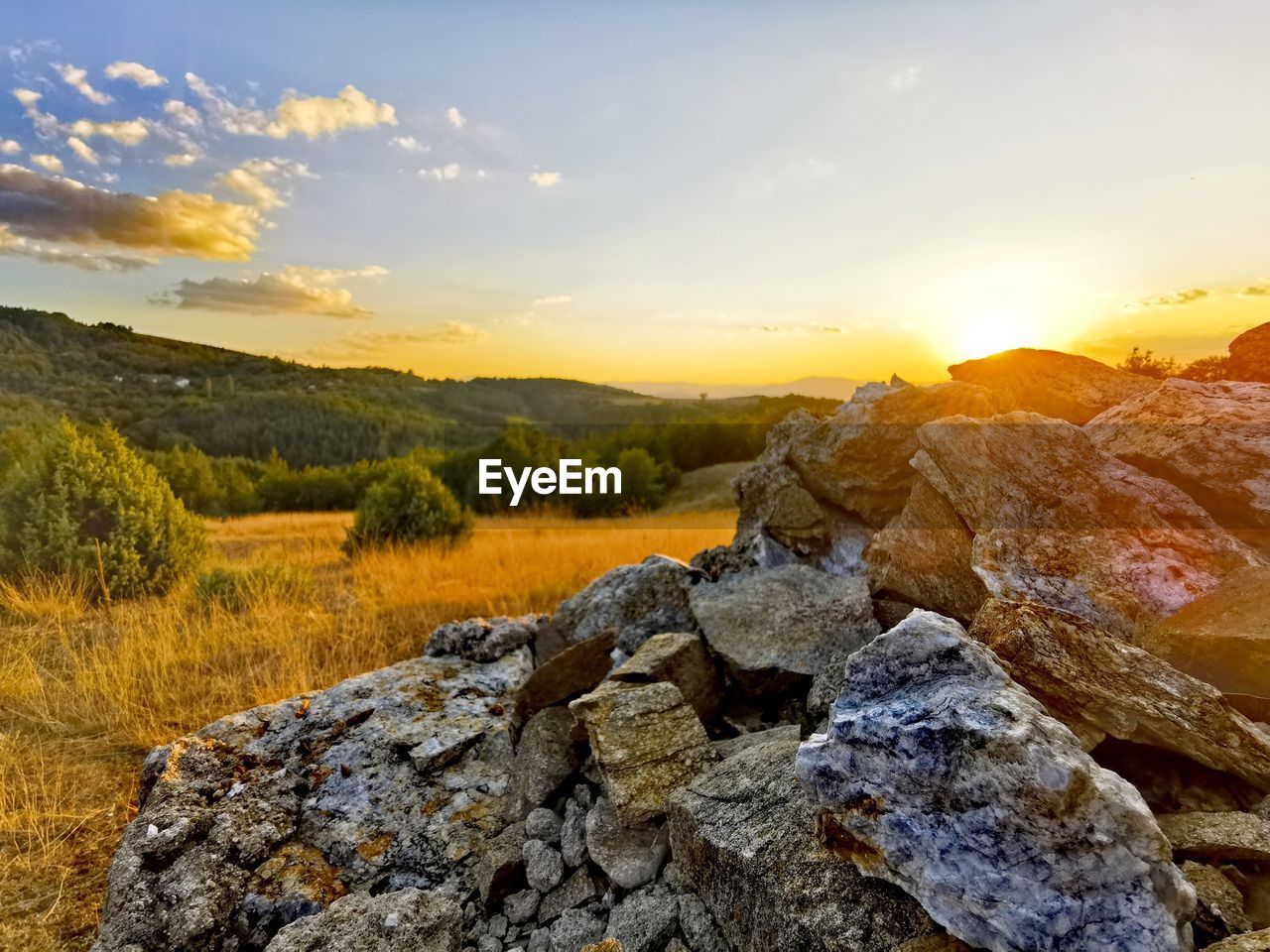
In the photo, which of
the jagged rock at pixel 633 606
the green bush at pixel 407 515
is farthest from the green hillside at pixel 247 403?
the jagged rock at pixel 633 606

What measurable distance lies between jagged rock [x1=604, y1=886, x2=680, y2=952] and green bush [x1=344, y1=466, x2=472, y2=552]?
1028cm

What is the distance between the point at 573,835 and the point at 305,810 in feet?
4.88

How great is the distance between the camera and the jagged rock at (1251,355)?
13.6 ft

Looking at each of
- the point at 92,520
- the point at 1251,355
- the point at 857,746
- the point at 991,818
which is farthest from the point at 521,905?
the point at 92,520

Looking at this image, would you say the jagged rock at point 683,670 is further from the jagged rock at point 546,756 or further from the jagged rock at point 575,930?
the jagged rock at point 575,930

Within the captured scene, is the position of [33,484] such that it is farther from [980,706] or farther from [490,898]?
[980,706]

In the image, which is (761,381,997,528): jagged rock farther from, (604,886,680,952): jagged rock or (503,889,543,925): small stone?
(503,889,543,925): small stone

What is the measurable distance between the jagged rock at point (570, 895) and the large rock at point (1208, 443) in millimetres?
A: 3292

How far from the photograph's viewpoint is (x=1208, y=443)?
313cm

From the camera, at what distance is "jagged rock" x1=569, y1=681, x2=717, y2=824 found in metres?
2.89

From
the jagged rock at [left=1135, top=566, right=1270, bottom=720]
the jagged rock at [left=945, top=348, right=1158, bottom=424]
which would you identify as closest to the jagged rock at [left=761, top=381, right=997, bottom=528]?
the jagged rock at [left=945, top=348, right=1158, bottom=424]

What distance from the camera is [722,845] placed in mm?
2375

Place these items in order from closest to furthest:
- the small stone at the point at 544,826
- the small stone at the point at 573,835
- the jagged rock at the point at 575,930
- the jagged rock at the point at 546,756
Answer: the jagged rock at the point at 575,930, the small stone at the point at 573,835, the small stone at the point at 544,826, the jagged rock at the point at 546,756

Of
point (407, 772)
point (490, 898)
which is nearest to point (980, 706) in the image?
point (490, 898)
